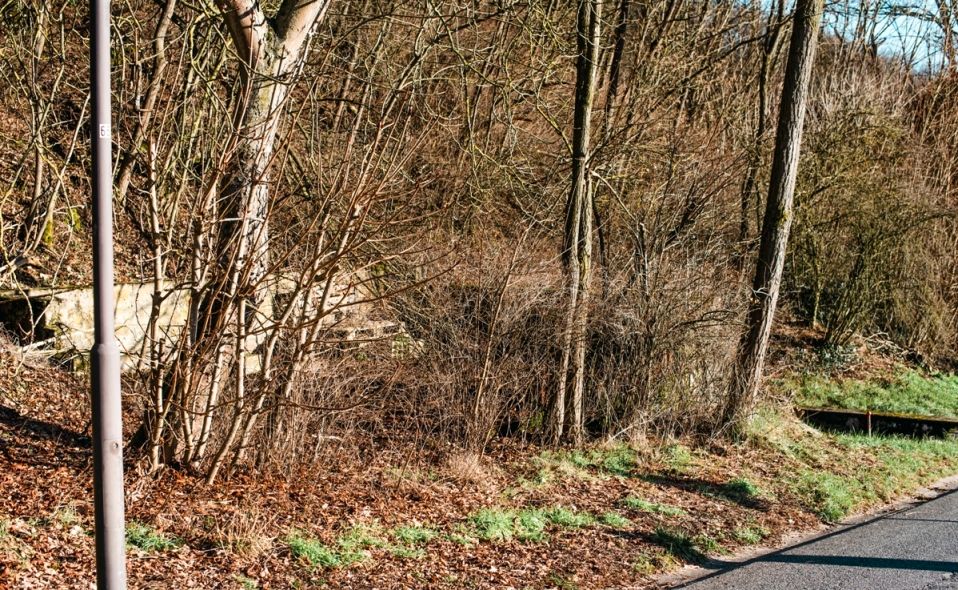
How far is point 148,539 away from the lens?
694cm

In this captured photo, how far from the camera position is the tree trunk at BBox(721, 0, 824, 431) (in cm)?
1295

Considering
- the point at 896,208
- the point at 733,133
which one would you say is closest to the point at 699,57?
the point at 733,133

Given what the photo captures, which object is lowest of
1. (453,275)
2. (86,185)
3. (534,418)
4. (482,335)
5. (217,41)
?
(534,418)

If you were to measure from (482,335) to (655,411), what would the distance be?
316cm

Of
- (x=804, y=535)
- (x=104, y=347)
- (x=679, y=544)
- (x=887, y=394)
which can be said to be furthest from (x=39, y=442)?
(x=887, y=394)

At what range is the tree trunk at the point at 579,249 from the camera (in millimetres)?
11680

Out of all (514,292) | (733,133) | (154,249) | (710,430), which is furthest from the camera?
(733,133)

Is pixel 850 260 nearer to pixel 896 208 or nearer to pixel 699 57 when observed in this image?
pixel 896 208

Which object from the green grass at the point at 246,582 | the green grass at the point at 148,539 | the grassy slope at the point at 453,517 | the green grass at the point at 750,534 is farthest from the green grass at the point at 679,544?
the green grass at the point at 148,539

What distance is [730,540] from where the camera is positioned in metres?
9.38

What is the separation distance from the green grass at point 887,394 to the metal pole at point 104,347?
15.1 meters

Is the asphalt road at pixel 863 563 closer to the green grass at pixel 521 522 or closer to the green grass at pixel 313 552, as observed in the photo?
the green grass at pixel 521 522

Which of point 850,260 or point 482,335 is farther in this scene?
point 850,260

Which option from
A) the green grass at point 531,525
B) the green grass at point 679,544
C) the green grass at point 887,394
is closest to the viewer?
→ the green grass at point 531,525
